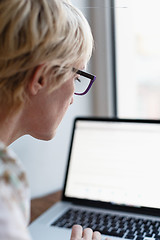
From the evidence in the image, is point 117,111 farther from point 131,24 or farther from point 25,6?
point 25,6

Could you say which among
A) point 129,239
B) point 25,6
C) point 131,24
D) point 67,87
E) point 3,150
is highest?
point 131,24

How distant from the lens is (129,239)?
0.82 meters

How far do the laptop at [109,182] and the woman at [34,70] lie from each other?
15cm

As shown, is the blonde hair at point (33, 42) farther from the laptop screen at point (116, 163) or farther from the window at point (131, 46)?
the window at point (131, 46)

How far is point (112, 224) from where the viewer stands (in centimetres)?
91

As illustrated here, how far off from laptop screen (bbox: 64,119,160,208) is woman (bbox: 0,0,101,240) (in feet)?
0.77

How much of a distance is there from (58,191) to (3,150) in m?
0.76

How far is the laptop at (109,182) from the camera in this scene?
3.04ft

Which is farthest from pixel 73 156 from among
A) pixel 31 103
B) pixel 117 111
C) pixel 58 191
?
pixel 31 103

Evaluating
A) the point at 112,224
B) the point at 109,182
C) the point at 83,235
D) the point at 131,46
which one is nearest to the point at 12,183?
the point at 83,235

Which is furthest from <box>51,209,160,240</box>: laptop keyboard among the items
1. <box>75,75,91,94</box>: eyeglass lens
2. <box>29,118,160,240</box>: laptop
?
<box>75,75,91,94</box>: eyeglass lens

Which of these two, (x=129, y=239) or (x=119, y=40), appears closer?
(x=129, y=239)

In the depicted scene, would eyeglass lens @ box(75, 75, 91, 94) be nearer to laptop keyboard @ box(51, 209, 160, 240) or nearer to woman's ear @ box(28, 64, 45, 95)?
woman's ear @ box(28, 64, 45, 95)

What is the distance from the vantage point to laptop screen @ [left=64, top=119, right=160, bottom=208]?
3.25 feet
